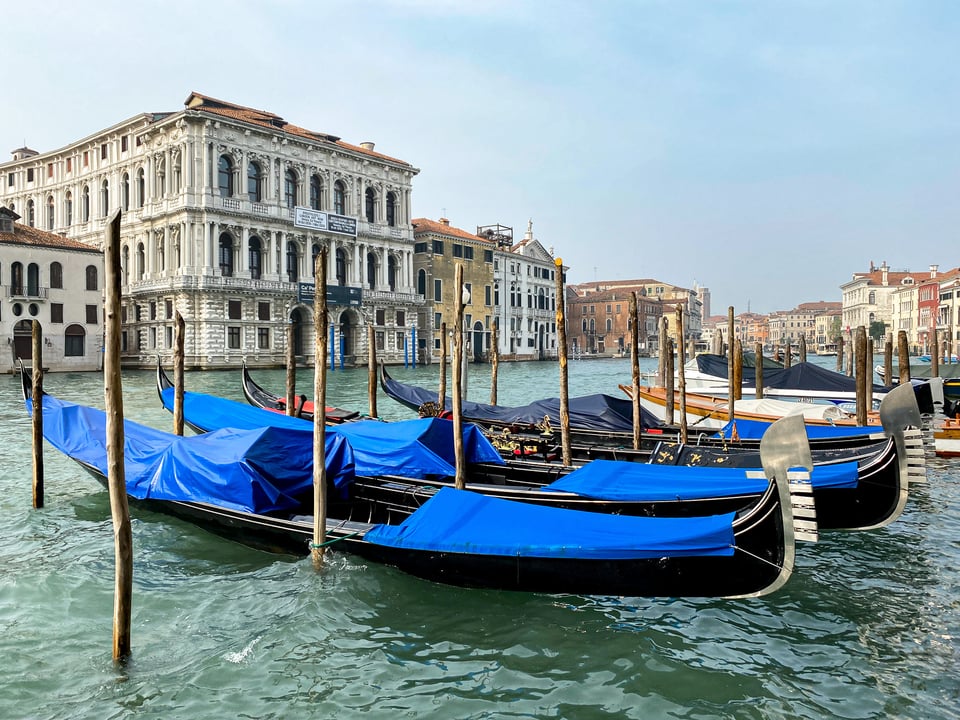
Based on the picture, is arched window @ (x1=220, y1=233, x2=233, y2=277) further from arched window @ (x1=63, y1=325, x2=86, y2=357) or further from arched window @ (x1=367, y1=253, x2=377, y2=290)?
arched window @ (x1=367, y1=253, x2=377, y2=290)

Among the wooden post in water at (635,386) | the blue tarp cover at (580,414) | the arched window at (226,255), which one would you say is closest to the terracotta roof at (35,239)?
the arched window at (226,255)

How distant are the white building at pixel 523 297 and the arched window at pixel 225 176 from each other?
1560 centimetres

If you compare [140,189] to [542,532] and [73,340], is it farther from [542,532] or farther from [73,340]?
[542,532]

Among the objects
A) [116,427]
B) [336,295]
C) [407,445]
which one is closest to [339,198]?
[336,295]

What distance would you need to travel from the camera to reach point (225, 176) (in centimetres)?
2638

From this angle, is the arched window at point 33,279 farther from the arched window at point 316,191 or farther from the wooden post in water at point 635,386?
the wooden post in water at point 635,386

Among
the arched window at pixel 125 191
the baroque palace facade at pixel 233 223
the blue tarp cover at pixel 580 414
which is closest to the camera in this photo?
the blue tarp cover at pixel 580 414

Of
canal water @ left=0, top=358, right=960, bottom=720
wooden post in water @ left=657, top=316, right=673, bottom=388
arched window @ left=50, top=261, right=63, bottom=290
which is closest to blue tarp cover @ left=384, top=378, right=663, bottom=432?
wooden post in water @ left=657, top=316, right=673, bottom=388

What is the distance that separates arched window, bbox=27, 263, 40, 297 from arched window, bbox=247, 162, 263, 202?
305 inches

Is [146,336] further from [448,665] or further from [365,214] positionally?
[448,665]

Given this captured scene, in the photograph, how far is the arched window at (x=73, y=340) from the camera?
22.7 m

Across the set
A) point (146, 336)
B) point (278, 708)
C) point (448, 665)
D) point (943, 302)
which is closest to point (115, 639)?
point (278, 708)

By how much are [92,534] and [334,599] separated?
235 cm

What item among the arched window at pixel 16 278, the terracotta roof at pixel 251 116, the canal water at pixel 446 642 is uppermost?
the terracotta roof at pixel 251 116
